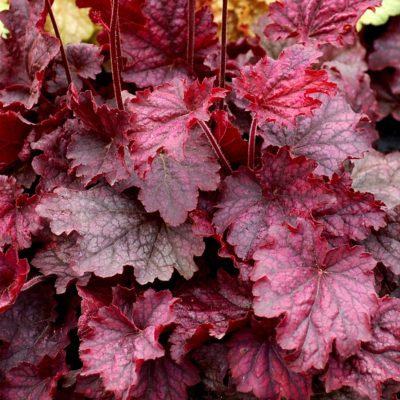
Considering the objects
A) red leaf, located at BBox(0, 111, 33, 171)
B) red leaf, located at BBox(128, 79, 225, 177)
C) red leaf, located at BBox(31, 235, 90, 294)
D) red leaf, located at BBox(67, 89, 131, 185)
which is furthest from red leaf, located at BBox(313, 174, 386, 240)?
red leaf, located at BBox(0, 111, 33, 171)

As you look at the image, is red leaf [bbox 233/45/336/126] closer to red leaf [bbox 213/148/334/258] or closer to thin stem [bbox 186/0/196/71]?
red leaf [bbox 213/148/334/258]

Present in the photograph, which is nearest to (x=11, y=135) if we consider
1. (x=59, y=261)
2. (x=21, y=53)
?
(x=21, y=53)

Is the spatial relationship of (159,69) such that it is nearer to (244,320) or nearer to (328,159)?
(328,159)

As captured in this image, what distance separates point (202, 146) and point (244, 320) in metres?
0.49

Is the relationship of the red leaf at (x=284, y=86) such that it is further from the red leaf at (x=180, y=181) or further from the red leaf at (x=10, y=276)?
the red leaf at (x=10, y=276)

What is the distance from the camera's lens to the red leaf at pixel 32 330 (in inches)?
65.4

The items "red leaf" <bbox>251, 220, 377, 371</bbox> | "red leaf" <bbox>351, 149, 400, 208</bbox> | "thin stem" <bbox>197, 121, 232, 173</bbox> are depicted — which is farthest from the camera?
"red leaf" <bbox>351, 149, 400, 208</bbox>

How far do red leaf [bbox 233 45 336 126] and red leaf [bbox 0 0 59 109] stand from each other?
27.7 inches

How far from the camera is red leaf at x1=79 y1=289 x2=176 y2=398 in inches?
53.2

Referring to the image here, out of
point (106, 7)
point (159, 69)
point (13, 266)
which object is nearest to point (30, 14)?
point (106, 7)

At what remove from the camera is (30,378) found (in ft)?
5.21

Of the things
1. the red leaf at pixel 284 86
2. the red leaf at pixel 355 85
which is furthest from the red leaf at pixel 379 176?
the red leaf at pixel 284 86

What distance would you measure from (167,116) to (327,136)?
0.53 meters

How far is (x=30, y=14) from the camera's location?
6.34 feet
